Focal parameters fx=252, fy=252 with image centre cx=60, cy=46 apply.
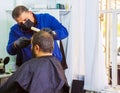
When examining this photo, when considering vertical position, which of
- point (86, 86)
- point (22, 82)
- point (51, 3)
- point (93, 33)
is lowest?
point (86, 86)

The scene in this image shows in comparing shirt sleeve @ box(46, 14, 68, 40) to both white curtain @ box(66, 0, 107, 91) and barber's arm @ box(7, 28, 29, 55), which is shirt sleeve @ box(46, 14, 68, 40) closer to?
barber's arm @ box(7, 28, 29, 55)

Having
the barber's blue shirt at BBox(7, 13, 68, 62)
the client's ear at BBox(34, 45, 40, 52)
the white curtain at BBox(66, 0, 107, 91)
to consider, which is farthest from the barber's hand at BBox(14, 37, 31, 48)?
the white curtain at BBox(66, 0, 107, 91)

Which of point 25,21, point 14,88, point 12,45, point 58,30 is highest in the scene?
point 25,21

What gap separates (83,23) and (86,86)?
907mm

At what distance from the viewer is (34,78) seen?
1892 millimetres

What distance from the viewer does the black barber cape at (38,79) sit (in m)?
1.88

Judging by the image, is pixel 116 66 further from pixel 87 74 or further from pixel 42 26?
pixel 42 26

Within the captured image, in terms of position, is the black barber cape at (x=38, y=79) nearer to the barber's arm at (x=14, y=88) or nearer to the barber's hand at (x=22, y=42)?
the barber's arm at (x=14, y=88)

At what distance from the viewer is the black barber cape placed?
73.8 inches

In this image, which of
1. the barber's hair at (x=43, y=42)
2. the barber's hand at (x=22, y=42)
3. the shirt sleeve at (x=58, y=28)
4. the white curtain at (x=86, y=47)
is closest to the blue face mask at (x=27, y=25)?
the barber's hand at (x=22, y=42)

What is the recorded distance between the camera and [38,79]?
1.90 meters

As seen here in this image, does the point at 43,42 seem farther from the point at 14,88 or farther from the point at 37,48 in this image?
the point at 14,88

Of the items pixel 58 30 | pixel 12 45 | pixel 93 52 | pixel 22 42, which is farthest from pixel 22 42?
pixel 93 52

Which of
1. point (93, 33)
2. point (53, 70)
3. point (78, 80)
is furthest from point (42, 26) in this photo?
point (78, 80)
